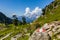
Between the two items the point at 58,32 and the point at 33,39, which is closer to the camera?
the point at 33,39

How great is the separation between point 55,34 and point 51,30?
592 centimetres

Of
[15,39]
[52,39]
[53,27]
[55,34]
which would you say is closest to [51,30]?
[53,27]

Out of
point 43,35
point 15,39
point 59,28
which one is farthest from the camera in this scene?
point 15,39

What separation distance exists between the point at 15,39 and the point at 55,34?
29900 millimetres

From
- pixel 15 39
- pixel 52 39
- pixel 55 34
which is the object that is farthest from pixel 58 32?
pixel 15 39

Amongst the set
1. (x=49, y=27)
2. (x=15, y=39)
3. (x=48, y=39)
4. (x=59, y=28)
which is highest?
(x=15, y=39)

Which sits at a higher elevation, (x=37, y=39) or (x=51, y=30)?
(x=51, y=30)

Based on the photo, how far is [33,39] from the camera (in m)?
50.2

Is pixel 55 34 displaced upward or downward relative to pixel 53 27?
downward

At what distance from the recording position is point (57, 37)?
52.5 m

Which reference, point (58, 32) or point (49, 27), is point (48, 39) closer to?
point (58, 32)

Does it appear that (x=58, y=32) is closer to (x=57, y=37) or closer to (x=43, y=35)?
(x=57, y=37)

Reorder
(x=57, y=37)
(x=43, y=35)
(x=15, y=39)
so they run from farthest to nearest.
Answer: (x=15, y=39) → (x=57, y=37) → (x=43, y=35)

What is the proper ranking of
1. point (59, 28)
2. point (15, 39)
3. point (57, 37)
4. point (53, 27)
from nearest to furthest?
point (57, 37) < point (59, 28) < point (53, 27) < point (15, 39)
